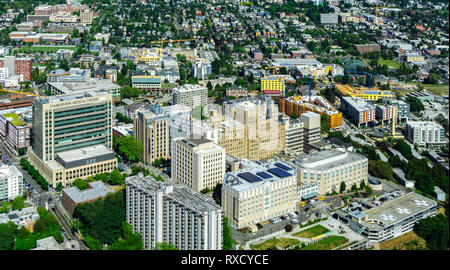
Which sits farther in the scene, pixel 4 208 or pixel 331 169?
pixel 331 169

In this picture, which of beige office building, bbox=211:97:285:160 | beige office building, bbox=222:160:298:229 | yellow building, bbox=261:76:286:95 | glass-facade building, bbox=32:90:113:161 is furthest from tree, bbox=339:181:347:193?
yellow building, bbox=261:76:286:95

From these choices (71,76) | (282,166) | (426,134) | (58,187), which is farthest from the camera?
(71,76)

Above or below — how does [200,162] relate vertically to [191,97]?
below

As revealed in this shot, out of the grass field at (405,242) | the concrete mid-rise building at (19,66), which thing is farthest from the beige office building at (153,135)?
the concrete mid-rise building at (19,66)

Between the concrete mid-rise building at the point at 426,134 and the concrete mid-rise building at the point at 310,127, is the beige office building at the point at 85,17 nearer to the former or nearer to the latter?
the concrete mid-rise building at the point at 310,127

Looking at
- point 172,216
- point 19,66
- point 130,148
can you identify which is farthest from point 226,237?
point 19,66

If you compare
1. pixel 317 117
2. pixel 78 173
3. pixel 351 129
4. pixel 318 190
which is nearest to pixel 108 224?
pixel 78 173

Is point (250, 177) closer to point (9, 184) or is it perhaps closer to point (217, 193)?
point (217, 193)
